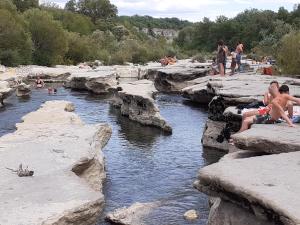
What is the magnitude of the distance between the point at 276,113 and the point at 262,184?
524 cm

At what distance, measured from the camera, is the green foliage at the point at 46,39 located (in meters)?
57.3

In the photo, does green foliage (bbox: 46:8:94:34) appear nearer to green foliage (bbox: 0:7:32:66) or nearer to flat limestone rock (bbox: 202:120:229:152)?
green foliage (bbox: 0:7:32:66)

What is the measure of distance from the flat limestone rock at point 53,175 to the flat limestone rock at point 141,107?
6140 mm

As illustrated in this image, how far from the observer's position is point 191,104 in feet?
99.6

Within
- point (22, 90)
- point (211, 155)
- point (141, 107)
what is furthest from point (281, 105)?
point (22, 90)

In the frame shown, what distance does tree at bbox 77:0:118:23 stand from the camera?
11188cm

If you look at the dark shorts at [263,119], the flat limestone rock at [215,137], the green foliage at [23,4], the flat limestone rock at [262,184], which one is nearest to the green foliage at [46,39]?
the green foliage at [23,4]

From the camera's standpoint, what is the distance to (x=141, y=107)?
24.4 m

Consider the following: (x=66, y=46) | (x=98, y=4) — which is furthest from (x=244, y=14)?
(x=66, y=46)

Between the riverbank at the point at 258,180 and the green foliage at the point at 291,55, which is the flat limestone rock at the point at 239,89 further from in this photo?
the riverbank at the point at 258,180

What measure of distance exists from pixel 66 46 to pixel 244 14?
173 ft

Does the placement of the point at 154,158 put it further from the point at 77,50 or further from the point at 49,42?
the point at 77,50

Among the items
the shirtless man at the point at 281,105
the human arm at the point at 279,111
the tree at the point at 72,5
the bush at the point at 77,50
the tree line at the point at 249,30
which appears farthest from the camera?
the tree at the point at 72,5

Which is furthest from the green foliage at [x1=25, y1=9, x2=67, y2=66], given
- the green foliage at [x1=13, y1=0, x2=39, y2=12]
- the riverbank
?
the riverbank
